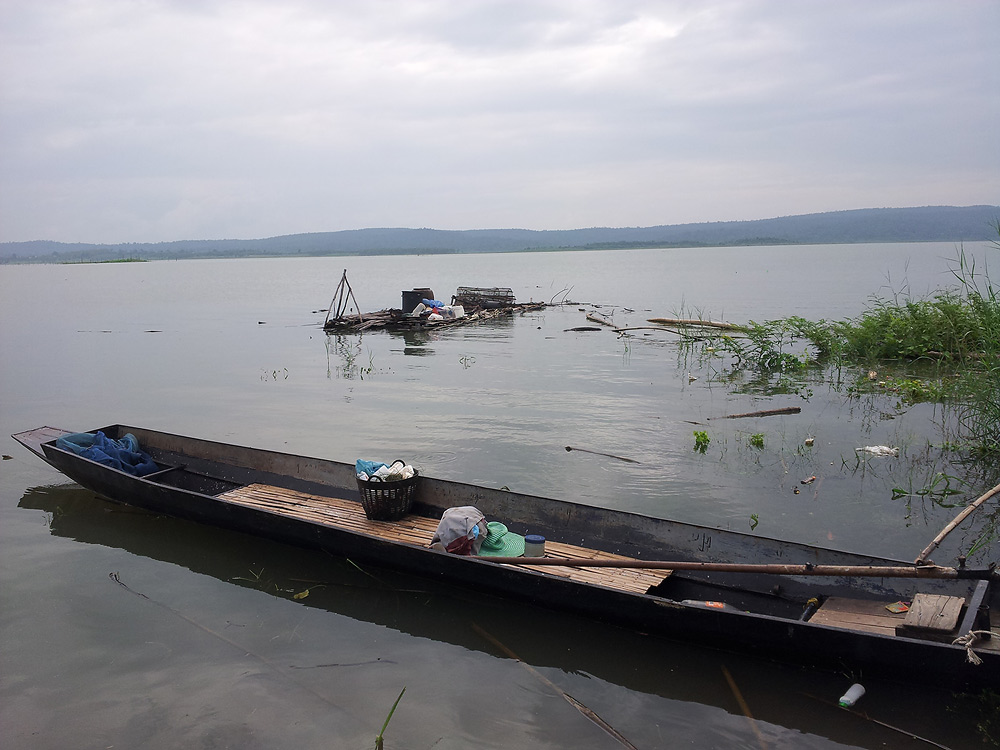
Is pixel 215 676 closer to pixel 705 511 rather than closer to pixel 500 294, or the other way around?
pixel 705 511

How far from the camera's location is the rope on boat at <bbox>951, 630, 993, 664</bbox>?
4121 millimetres

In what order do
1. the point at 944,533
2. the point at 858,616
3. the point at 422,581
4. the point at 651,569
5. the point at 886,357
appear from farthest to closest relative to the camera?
1. the point at 886,357
2. the point at 422,581
3. the point at 651,569
4. the point at 858,616
5. the point at 944,533

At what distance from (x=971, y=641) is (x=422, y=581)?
4078 mm

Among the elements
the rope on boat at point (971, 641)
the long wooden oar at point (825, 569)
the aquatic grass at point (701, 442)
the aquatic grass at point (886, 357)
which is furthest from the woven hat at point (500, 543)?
the aquatic grass at point (886, 357)

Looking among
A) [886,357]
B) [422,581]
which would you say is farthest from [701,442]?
[886,357]

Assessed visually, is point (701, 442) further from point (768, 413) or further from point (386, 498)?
point (386, 498)

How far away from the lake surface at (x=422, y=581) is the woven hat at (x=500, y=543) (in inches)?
18.7

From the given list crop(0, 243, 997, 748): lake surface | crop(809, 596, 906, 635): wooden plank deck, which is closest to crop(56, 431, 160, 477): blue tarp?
crop(0, 243, 997, 748): lake surface

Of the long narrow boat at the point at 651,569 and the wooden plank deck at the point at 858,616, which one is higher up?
the long narrow boat at the point at 651,569

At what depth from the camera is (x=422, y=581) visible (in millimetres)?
6398

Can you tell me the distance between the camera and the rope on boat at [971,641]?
4.12 m

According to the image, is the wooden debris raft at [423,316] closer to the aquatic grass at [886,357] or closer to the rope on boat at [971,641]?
the aquatic grass at [886,357]

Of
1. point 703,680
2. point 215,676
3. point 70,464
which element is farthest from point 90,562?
point 703,680

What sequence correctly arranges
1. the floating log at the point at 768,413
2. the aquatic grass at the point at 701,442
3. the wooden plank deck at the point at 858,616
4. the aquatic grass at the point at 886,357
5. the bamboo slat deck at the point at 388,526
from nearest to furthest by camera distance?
1. the wooden plank deck at the point at 858,616
2. the bamboo slat deck at the point at 388,526
3. the aquatic grass at the point at 701,442
4. the floating log at the point at 768,413
5. the aquatic grass at the point at 886,357
